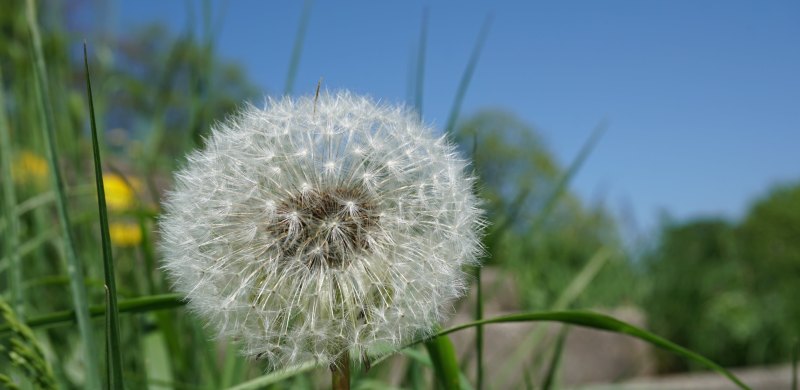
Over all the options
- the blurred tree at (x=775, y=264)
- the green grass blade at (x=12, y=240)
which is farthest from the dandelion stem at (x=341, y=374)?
the blurred tree at (x=775, y=264)


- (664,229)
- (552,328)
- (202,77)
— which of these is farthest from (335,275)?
(664,229)

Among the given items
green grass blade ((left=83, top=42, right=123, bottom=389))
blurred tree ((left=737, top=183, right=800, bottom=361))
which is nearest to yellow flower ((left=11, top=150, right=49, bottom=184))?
green grass blade ((left=83, top=42, right=123, bottom=389))

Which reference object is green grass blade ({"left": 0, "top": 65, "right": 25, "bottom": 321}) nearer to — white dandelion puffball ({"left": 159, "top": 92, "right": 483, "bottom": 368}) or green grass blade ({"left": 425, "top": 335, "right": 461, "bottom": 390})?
white dandelion puffball ({"left": 159, "top": 92, "right": 483, "bottom": 368})

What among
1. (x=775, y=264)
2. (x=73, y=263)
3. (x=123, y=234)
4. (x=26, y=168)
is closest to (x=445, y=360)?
(x=73, y=263)

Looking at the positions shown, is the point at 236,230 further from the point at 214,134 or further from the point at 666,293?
the point at 666,293

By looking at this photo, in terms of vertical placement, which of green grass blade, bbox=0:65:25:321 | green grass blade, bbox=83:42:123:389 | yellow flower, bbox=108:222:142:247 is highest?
yellow flower, bbox=108:222:142:247

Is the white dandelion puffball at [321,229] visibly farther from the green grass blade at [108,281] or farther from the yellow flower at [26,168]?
the yellow flower at [26,168]

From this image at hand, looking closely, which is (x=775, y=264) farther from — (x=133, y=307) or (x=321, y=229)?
(x=133, y=307)
